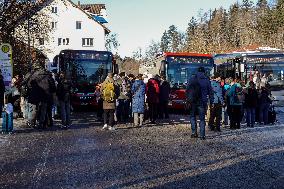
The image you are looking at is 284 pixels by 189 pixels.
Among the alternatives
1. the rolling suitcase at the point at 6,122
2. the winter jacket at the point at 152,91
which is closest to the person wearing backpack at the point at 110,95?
the winter jacket at the point at 152,91

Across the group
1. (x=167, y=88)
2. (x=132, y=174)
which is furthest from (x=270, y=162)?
(x=167, y=88)

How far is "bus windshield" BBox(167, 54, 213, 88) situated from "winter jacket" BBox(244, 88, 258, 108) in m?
7.07

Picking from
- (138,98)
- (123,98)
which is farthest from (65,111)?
(123,98)

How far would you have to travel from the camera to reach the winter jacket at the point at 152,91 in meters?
19.9

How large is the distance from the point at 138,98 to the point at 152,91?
1438 mm

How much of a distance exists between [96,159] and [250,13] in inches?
4718

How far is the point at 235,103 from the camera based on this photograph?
1811 cm

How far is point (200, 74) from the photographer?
15.0m

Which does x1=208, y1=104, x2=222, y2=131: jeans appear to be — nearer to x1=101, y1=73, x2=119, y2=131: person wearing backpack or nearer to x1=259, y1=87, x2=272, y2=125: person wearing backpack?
x1=101, y1=73, x2=119, y2=131: person wearing backpack

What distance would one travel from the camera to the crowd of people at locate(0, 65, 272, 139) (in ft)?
49.2

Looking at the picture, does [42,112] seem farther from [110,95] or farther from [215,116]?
[215,116]

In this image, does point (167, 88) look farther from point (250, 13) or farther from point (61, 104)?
point (250, 13)

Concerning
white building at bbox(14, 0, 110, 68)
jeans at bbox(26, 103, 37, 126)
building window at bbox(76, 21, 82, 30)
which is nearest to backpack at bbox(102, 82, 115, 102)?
jeans at bbox(26, 103, 37, 126)

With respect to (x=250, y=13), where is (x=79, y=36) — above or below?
below
